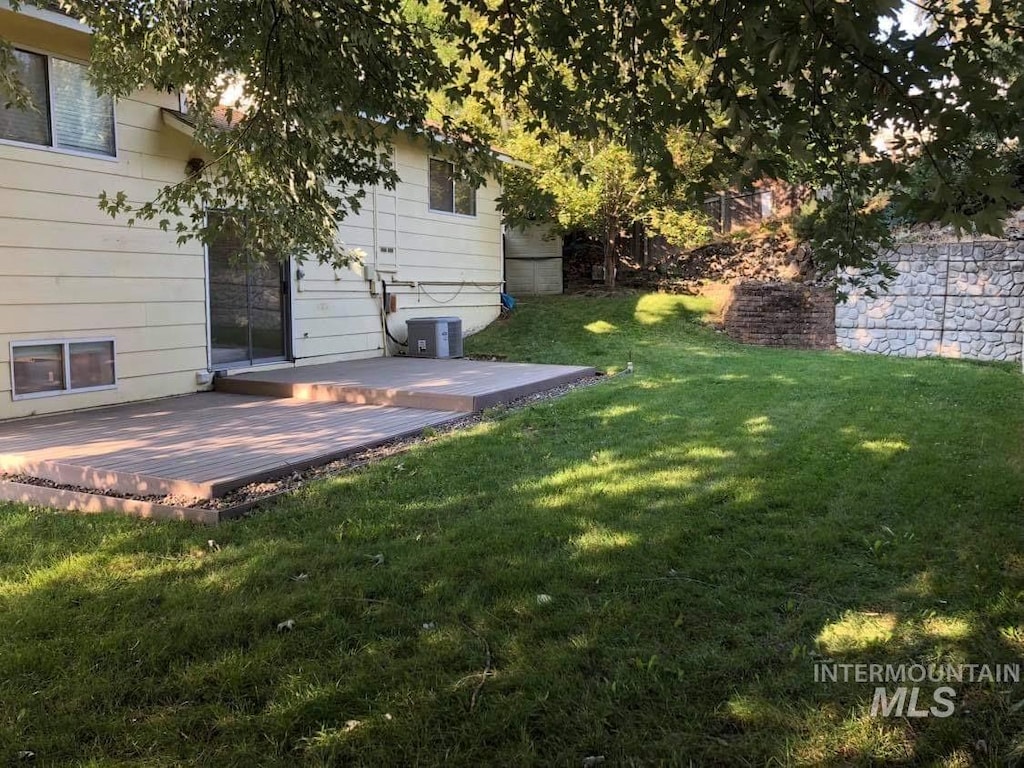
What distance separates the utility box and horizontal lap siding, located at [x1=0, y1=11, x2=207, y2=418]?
3406mm

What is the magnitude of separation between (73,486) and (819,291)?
39.1 feet

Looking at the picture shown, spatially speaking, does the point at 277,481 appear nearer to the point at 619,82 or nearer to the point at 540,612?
the point at 540,612

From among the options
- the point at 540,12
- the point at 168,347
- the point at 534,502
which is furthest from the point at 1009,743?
the point at 168,347

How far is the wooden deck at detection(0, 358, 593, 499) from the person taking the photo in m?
4.75

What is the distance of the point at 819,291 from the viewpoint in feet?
42.9

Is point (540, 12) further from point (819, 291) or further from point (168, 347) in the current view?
point (819, 291)

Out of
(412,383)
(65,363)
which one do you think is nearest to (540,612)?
(412,383)

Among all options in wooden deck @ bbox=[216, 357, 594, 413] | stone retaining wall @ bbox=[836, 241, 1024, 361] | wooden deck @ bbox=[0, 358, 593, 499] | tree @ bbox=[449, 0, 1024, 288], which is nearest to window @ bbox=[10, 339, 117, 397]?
wooden deck @ bbox=[0, 358, 593, 499]

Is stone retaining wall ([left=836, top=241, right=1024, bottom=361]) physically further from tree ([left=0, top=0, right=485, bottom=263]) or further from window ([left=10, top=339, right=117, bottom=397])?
window ([left=10, top=339, right=117, bottom=397])

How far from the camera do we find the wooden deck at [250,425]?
475 cm

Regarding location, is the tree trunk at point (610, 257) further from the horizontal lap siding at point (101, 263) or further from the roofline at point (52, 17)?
the roofline at point (52, 17)

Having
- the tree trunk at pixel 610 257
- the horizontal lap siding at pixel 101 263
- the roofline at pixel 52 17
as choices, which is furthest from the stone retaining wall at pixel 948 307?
the roofline at pixel 52 17

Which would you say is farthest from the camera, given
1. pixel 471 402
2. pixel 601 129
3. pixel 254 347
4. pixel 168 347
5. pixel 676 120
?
pixel 254 347

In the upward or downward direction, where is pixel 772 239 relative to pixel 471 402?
upward
